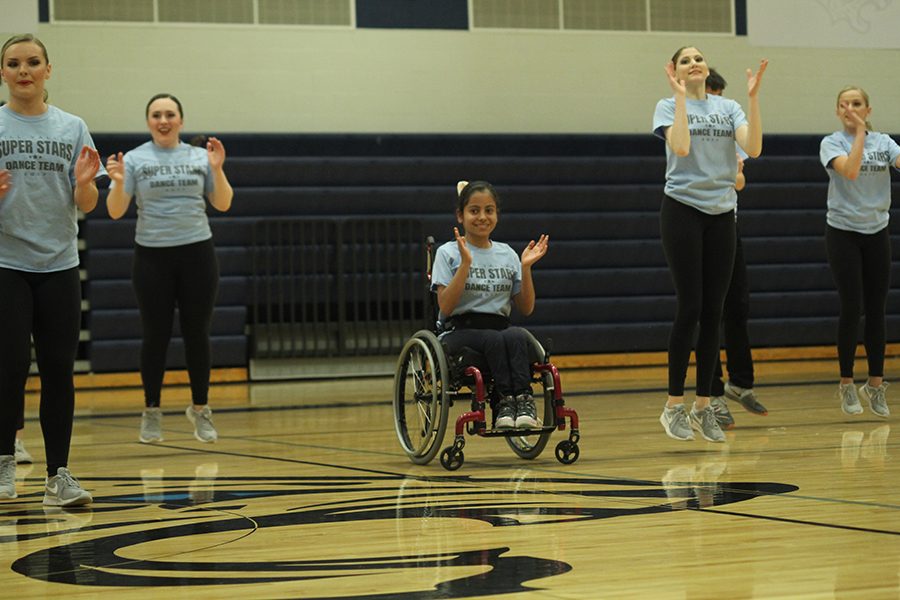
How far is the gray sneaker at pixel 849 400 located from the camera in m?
5.09

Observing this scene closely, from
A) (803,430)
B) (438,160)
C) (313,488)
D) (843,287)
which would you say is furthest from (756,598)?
(438,160)

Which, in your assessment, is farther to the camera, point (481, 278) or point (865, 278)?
point (865, 278)

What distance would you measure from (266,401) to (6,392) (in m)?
3.81

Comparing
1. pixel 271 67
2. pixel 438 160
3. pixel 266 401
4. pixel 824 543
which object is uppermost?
pixel 271 67

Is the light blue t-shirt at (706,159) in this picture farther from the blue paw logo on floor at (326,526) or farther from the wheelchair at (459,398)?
the blue paw logo on floor at (326,526)

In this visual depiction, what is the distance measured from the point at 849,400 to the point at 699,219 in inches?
49.3

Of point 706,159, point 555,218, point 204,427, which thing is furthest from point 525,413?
point 555,218

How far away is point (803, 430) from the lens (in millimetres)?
4625

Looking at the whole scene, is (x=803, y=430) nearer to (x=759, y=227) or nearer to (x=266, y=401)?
(x=266, y=401)

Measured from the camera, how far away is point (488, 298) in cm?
401

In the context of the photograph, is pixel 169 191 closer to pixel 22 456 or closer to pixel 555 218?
pixel 22 456

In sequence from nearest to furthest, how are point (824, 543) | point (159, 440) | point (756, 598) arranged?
point (756, 598)
point (824, 543)
point (159, 440)

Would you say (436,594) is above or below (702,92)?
below

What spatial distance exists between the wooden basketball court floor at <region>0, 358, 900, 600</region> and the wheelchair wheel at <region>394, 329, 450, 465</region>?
9 centimetres
